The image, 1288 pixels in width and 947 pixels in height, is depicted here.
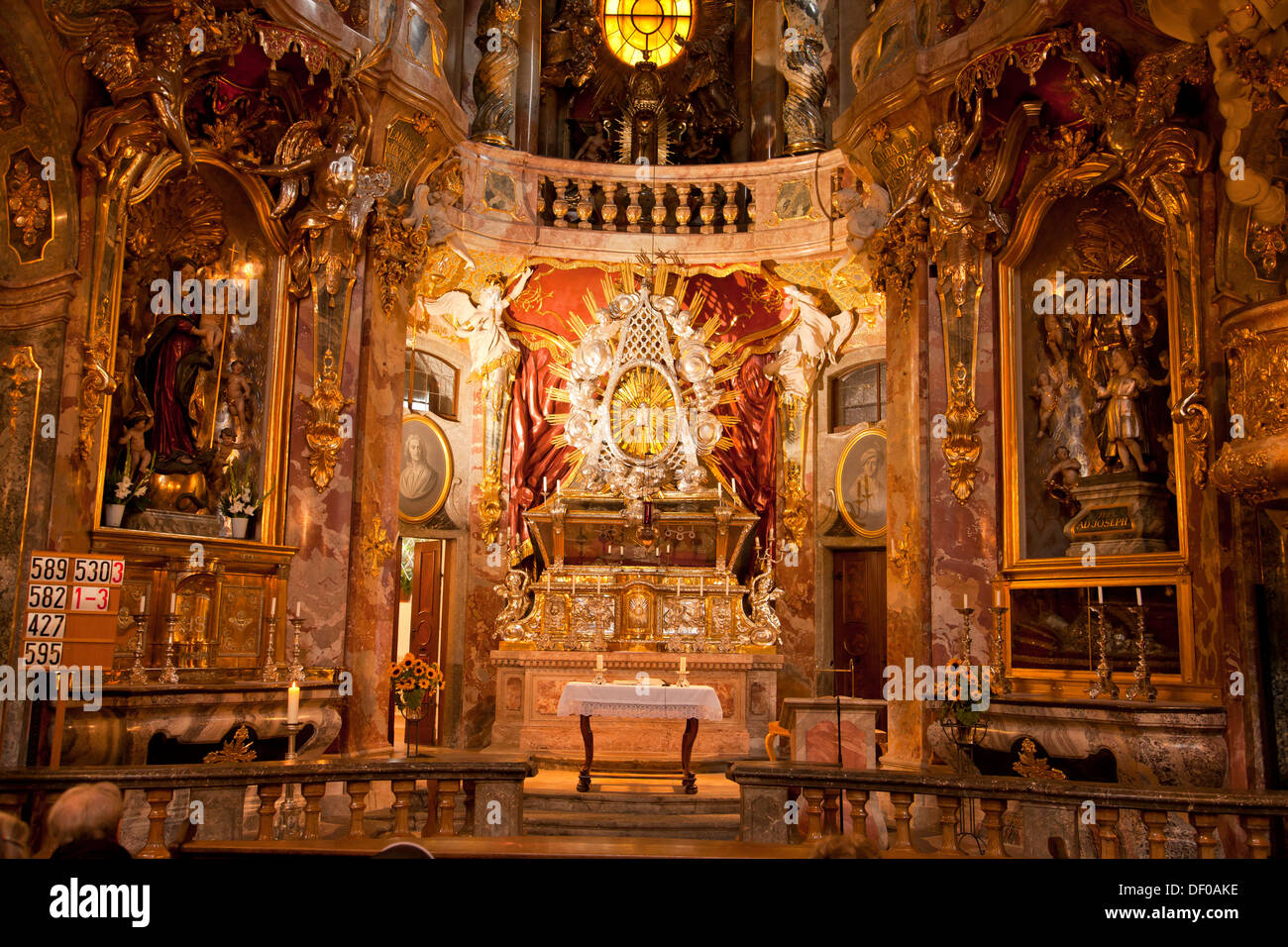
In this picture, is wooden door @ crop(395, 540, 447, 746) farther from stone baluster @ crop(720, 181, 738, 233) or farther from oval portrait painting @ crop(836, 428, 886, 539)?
stone baluster @ crop(720, 181, 738, 233)

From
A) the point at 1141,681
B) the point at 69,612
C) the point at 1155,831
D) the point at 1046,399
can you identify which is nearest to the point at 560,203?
the point at 1046,399

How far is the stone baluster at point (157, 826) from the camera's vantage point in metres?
5.19

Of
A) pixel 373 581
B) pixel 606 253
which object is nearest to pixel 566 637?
pixel 373 581

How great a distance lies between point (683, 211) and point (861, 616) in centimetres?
593

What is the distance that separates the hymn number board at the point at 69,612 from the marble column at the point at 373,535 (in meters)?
3.57

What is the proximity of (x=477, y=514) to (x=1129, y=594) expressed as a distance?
8.64 m

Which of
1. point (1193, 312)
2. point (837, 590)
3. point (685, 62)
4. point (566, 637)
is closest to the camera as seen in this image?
point (1193, 312)

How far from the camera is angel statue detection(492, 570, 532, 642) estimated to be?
46.8ft

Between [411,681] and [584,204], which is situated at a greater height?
[584,204]

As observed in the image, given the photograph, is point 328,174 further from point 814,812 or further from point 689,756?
Result: point 814,812

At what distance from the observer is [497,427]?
600 inches

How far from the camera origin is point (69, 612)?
698cm

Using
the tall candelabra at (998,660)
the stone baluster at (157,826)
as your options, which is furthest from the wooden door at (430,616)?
the stone baluster at (157,826)

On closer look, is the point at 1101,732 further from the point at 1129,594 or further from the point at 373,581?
the point at 373,581
